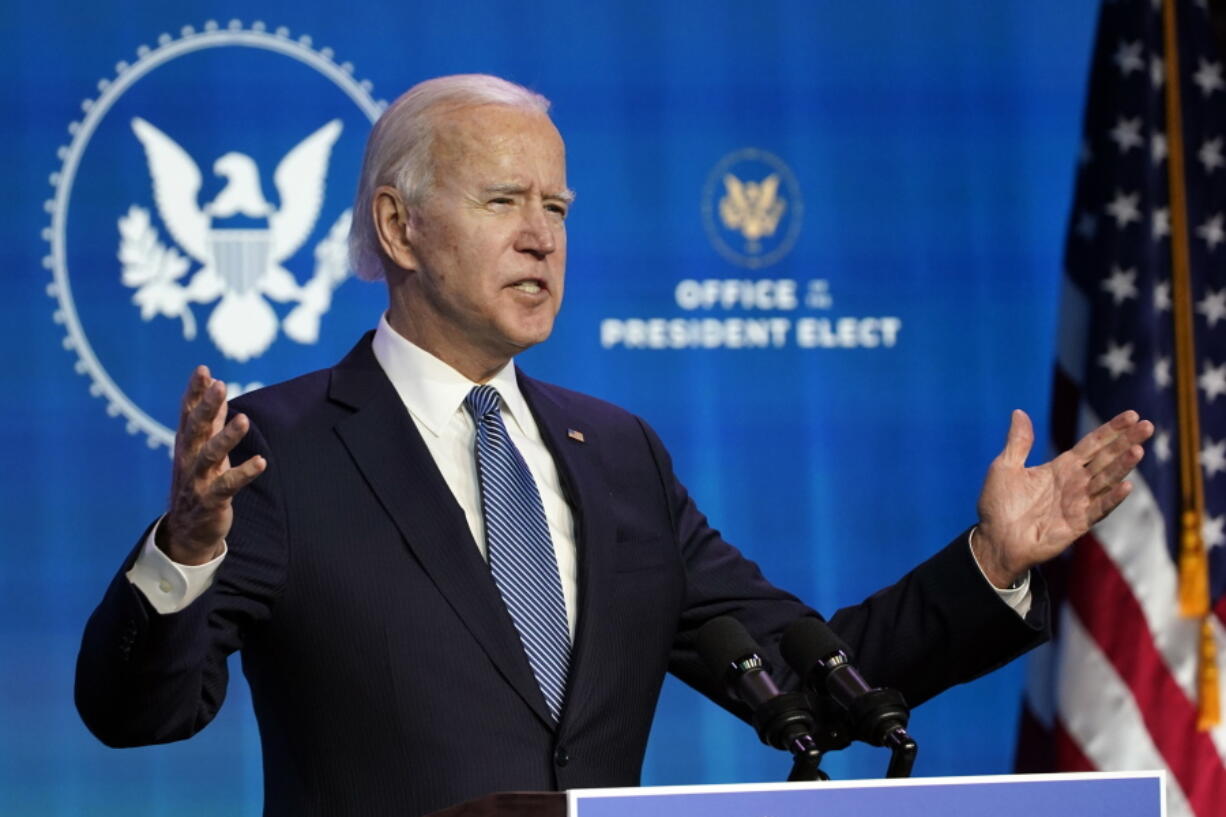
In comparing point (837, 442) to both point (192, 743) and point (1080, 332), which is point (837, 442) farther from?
point (192, 743)

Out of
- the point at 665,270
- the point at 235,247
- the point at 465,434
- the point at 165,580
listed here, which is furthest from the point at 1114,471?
the point at 235,247

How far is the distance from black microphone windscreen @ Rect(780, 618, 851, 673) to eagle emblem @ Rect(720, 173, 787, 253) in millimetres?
2419

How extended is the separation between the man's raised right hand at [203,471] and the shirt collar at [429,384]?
0.58 metres

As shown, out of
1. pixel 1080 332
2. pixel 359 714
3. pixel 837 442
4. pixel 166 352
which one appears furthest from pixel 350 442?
pixel 1080 332

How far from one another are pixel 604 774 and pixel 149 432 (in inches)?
85.5

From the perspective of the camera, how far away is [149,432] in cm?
408

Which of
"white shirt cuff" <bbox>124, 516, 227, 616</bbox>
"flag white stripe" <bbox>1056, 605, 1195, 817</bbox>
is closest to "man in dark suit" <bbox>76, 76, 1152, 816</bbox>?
"white shirt cuff" <bbox>124, 516, 227, 616</bbox>

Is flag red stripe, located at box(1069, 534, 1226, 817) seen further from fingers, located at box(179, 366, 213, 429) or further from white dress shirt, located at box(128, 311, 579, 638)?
fingers, located at box(179, 366, 213, 429)

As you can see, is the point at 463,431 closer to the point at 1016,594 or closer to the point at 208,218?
the point at 1016,594

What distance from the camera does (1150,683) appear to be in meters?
4.36

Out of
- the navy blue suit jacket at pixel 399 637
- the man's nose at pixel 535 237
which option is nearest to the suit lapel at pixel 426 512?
the navy blue suit jacket at pixel 399 637

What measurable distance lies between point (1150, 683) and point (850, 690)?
2.75 metres

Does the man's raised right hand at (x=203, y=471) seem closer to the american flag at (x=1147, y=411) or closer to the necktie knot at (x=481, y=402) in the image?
the necktie knot at (x=481, y=402)

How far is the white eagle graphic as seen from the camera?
4.08 meters
